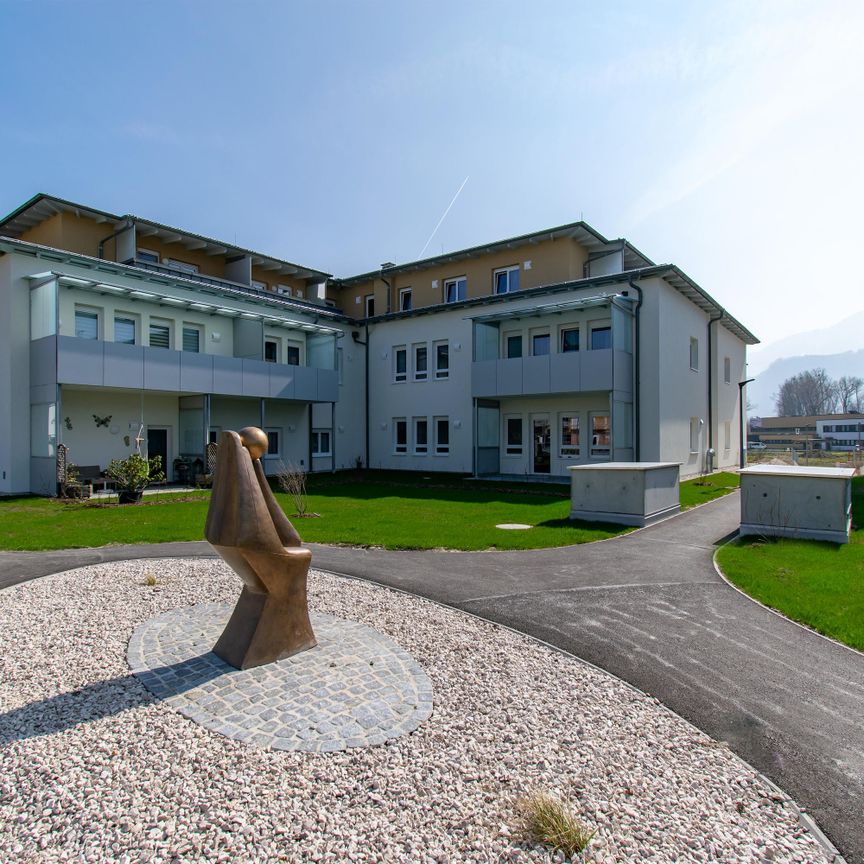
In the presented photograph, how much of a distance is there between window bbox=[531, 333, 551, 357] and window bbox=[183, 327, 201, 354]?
1417 centimetres

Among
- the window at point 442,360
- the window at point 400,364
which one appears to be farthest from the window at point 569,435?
the window at point 400,364

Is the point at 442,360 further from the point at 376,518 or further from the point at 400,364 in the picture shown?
the point at 376,518

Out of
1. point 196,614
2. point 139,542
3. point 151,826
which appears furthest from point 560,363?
point 151,826

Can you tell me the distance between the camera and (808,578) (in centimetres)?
815

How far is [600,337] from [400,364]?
10419 millimetres

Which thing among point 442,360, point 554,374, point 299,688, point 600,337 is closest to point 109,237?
point 442,360

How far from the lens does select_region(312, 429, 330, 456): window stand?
95.3 ft

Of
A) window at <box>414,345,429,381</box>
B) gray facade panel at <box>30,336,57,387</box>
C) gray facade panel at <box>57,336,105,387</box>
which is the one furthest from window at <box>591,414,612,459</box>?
gray facade panel at <box>30,336,57,387</box>

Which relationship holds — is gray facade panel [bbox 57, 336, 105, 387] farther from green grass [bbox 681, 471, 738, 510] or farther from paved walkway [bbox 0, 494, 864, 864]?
green grass [bbox 681, 471, 738, 510]

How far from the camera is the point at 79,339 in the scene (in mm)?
18922

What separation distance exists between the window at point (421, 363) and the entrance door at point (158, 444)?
38.2 ft

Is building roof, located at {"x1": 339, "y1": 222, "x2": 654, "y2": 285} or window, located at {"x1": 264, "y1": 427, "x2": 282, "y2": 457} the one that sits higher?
building roof, located at {"x1": 339, "y1": 222, "x2": 654, "y2": 285}

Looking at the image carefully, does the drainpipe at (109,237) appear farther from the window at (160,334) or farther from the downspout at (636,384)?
the downspout at (636,384)

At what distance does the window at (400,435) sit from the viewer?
29.3 metres
